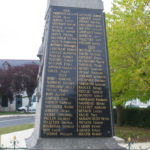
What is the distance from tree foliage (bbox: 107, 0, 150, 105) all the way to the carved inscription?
723cm

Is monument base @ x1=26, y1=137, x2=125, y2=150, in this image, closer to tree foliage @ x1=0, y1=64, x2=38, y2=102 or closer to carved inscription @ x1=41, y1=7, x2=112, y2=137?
carved inscription @ x1=41, y1=7, x2=112, y2=137

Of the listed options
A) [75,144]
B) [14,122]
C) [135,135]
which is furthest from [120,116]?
[75,144]

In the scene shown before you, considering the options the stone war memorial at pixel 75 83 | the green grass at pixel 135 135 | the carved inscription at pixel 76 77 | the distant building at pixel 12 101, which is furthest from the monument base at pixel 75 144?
the distant building at pixel 12 101

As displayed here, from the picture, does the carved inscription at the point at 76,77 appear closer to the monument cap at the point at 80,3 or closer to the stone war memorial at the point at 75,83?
the stone war memorial at the point at 75,83

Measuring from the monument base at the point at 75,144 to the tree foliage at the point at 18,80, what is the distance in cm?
4335

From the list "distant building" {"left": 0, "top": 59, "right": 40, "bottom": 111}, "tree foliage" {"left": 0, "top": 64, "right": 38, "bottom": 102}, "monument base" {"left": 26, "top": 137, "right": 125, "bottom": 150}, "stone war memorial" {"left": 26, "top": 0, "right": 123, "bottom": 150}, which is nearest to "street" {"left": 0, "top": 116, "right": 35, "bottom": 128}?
"stone war memorial" {"left": 26, "top": 0, "right": 123, "bottom": 150}

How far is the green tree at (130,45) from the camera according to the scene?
15.4 metres

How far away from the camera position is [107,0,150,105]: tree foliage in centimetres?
1538

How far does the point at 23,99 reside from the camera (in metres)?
58.1

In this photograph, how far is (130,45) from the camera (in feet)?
52.9

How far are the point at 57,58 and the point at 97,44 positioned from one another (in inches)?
48.5

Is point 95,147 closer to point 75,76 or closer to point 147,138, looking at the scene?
point 75,76

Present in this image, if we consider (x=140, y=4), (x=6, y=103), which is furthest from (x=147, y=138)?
(x=6, y=103)

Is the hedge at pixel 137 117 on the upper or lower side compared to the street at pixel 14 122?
upper
